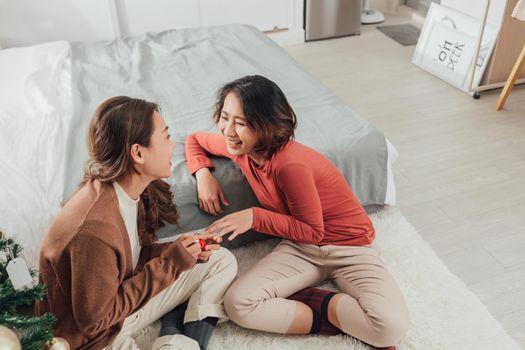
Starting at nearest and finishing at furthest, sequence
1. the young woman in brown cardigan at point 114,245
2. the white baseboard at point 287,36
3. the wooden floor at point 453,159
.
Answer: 1. the young woman in brown cardigan at point 114,245
2. the wooden floor at point 453,159
3. the white baseboard at point 287,36

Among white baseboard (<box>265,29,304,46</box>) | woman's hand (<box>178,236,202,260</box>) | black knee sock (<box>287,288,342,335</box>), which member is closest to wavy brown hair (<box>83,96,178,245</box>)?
woman's hand (<box>178,236,202,260</box>)

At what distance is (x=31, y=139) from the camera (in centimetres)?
180

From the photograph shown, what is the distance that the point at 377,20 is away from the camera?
13.7ft

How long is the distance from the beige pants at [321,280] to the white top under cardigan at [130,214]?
1.07 feet

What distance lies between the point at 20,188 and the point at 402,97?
229 centimetres

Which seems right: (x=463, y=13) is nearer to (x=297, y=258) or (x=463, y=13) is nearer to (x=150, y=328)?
(x=297, y=258)

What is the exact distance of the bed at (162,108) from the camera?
5.34 ft

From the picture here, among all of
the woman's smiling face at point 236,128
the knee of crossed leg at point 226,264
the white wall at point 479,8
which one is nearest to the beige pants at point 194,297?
the knee of crossed leg at point 226,264

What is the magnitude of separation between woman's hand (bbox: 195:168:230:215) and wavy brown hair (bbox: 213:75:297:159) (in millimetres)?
251

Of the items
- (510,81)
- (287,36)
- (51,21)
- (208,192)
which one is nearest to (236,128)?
(208,192)

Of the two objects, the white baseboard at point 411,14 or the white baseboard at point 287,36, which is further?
the white baseboard at point 411,14

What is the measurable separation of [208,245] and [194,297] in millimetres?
224

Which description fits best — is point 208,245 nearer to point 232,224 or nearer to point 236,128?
point 232,224

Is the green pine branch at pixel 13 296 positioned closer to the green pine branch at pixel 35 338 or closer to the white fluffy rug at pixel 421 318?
the green pine branch at pixel 35 338
